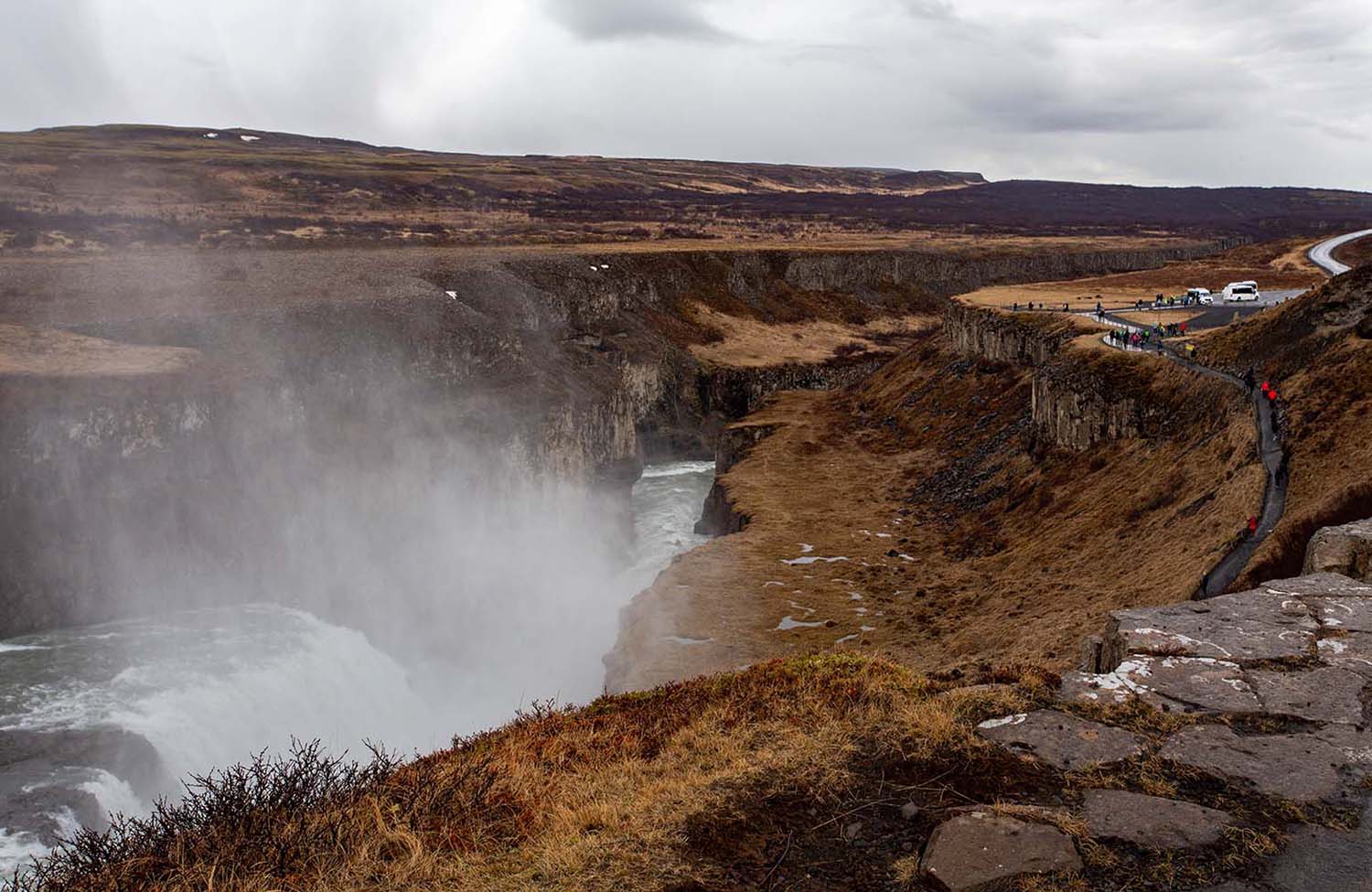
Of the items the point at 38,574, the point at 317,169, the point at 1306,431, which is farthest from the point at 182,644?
the point at 317,169

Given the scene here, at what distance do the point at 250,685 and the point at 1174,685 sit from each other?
30.5 meters

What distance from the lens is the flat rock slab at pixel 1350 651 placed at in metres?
11.7

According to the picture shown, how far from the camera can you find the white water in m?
28.5

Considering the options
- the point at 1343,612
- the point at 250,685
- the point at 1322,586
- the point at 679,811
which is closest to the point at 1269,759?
the point at 1343,612

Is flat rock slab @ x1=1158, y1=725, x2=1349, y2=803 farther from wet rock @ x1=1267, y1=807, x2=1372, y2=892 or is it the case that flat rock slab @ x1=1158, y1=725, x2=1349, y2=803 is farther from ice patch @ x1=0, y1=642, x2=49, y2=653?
ice patch @ x1=0, y1=642, x2=49, y2=653

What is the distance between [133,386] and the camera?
40531 mm

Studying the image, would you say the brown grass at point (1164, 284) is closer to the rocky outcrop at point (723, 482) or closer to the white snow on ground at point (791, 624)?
the rocky outcrop at point (723, 482)

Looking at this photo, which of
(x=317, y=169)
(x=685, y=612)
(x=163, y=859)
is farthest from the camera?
(x=317, y=169)

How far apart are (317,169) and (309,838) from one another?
488 ft

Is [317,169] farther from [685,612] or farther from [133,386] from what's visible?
[685,612]

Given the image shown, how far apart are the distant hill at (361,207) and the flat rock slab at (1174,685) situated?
78125mm

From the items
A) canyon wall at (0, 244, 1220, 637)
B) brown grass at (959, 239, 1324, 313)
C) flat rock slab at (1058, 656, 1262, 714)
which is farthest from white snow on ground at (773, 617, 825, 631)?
brown grass at (959, 239, 1324, 313)

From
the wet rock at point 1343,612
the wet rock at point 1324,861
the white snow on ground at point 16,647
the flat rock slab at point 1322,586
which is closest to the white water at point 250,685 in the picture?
the white snow on ground at point 16,647

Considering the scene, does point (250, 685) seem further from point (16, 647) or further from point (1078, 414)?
point (1078, 414)
